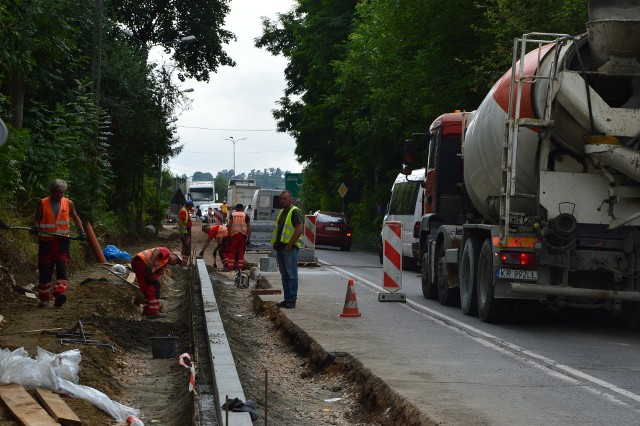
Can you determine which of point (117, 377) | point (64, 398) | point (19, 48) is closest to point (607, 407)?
point (64, 398)

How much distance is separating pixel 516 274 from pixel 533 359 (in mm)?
2415

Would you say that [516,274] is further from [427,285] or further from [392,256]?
[427,285]

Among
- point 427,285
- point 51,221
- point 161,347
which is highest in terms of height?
point 51,221

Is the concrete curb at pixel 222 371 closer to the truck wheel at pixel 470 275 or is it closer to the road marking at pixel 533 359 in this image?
the road marking at pixel 533 359

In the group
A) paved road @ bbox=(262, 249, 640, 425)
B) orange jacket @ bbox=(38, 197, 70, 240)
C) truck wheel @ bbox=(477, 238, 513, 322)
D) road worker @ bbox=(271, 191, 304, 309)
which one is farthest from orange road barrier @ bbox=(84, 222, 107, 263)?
truck wheel @ bbox=(477, 238, 513, 322)

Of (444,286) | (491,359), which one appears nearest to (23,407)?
(491,359)

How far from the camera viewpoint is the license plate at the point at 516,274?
1380 cm

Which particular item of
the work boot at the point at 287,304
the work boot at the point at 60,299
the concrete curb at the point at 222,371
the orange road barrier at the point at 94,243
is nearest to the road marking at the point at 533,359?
the work boot at the point at 287,304

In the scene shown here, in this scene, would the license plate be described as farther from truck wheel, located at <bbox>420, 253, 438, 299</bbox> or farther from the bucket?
truck wheel, located at <bbox>420, 253, 438, 299</bbox>

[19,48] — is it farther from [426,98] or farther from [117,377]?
[426,98]

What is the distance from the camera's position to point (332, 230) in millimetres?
43594

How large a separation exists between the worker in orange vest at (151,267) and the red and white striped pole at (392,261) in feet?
12.6

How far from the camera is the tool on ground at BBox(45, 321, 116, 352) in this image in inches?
467

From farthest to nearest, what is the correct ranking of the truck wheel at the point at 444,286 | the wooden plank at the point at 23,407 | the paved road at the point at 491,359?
the truck wheel at the point at 444,286
the paved road at the point at 491,359
the wooden plank at the point at 23,407
